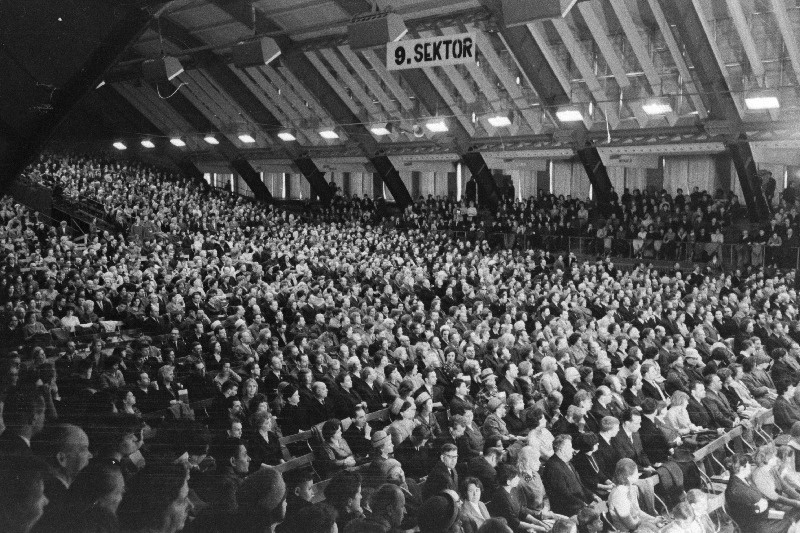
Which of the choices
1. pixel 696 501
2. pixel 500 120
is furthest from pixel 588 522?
pixel 500 120

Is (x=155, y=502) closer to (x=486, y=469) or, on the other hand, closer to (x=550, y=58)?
(x=486, y=469)

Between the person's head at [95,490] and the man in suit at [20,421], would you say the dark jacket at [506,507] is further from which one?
the man in suit at [20,421]

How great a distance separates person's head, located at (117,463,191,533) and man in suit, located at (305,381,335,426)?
9.96 feet

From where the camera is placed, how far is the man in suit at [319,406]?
729cm

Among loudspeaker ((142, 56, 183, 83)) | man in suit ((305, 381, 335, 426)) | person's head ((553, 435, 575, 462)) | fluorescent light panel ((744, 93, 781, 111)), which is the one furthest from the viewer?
fluorescent light panel ((744, 93, 781, 111))

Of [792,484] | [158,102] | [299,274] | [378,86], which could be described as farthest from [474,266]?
[158,102]

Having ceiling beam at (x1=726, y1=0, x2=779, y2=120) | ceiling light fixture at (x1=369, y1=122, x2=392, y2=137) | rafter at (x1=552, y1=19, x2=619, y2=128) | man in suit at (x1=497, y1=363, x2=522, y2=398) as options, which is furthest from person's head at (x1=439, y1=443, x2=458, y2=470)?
ceiling light fixture at (x1=369, y1=122, x2=392, y2=137)

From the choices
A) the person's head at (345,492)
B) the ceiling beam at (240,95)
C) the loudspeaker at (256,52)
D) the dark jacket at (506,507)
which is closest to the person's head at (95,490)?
the person's head at (345,492)

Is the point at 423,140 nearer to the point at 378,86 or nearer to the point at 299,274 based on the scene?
the point at 378,86

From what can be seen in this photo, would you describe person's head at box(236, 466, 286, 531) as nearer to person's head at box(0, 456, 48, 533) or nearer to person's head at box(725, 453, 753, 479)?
person's head at box(0, 456, 48, 533)

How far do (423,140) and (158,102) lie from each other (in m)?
12.1

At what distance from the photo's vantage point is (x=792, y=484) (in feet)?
20.4

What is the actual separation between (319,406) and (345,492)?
251 centimetres

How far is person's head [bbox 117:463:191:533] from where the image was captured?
347 cm
